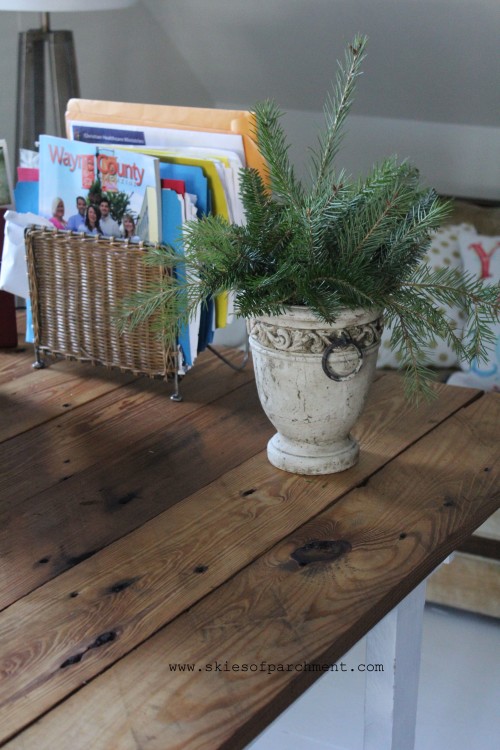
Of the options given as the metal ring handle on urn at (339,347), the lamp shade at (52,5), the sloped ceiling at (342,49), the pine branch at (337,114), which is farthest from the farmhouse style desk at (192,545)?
the sloped ceiling at (342,49)

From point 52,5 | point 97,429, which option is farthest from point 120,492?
point 52,5

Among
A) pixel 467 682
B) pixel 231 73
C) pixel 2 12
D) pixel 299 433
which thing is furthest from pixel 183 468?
pixel 231 73

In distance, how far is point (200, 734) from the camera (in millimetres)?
683

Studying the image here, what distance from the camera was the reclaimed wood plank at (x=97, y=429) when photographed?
1073mm

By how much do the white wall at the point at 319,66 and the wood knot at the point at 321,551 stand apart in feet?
5.13

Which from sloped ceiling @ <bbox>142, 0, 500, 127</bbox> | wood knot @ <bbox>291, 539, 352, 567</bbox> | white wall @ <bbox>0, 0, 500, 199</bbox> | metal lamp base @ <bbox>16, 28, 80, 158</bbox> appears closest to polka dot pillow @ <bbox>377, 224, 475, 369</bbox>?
white wall @ <bbox>0, 0, 500, 199</bbox>

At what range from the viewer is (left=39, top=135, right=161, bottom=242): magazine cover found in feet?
4.01

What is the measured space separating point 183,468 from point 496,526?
3.29 ft

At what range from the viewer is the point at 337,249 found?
3.21ft

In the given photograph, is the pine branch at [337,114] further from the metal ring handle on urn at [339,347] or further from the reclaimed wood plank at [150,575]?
the reclaimed wood plank at [150,575]

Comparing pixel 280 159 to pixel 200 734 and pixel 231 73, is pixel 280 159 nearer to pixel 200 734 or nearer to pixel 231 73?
pixel 200 734

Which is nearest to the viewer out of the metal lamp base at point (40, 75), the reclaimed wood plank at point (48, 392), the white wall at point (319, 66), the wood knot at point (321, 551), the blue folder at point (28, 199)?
the wood knot at point (321, 551)

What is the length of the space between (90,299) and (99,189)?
14cm

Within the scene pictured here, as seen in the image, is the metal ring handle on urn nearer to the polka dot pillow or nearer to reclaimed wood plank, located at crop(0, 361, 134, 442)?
reclaimed wood plank, located at crop(0, 361, 134, 442)
